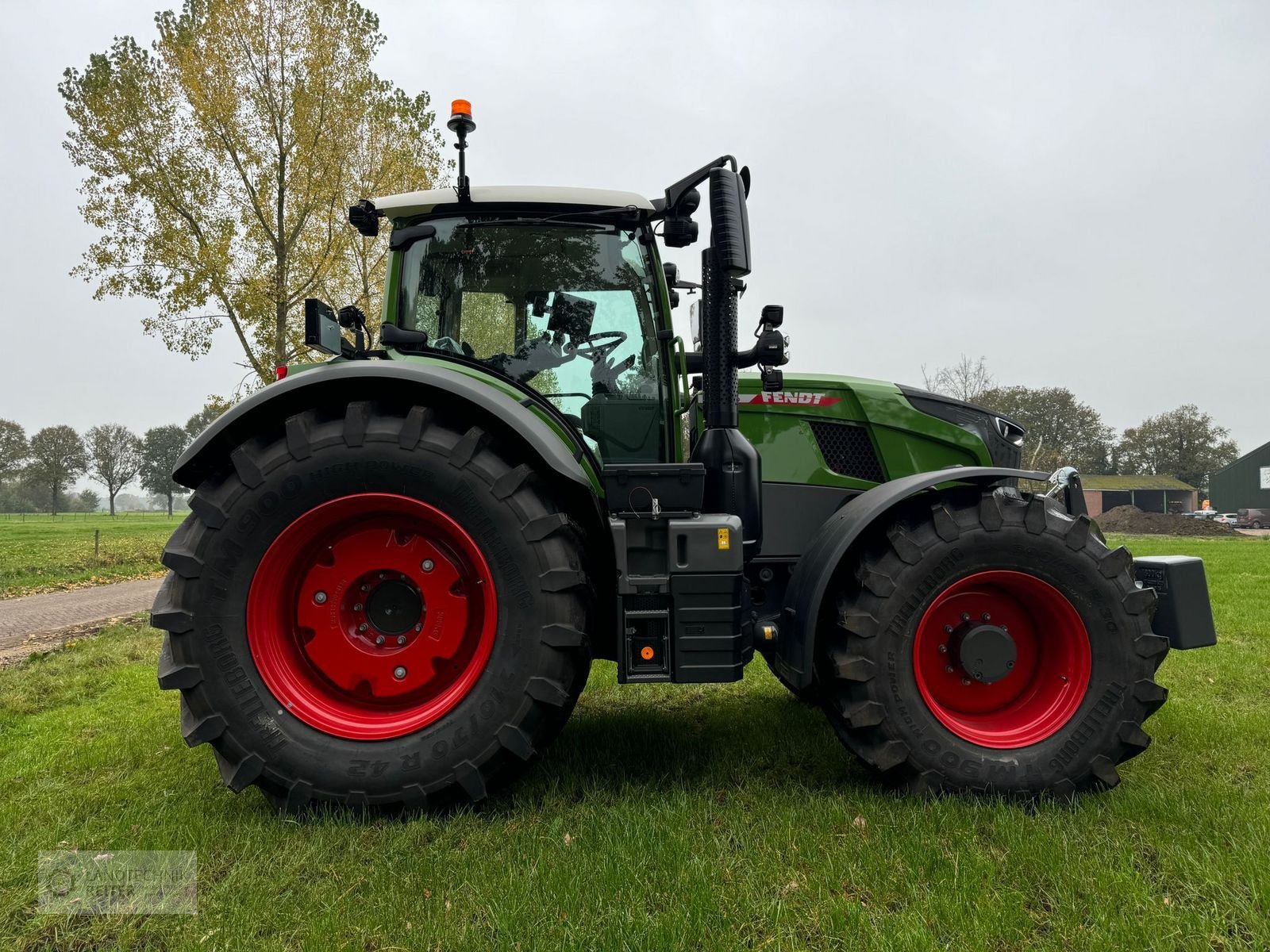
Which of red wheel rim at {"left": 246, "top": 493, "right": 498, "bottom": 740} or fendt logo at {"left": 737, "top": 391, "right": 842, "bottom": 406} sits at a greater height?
fendt logo at {"left": 737, "top": 391, "right": 842, "bottom": 406}

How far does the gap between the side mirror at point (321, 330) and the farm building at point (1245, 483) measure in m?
64.1

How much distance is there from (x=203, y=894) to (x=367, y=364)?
1725 mm

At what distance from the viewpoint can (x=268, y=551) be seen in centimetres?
266

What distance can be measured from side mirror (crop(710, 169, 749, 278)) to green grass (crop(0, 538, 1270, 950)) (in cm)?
199

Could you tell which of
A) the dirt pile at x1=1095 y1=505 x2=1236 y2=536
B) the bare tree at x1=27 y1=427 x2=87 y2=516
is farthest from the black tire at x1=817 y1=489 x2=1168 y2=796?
the bare tree at x1=27 y1=427 x2=87 y2=516

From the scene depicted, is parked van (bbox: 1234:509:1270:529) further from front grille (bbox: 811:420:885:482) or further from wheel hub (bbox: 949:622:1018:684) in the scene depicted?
wheel hub (bbox: 949:622:1018:684)

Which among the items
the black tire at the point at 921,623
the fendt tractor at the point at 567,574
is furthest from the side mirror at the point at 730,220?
the black tire at the point at 921,623

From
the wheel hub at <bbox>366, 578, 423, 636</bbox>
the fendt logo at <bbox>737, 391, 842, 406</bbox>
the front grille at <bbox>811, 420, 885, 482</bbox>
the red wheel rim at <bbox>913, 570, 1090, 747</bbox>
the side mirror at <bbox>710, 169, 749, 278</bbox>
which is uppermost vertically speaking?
the side mirror at <bbox>710, 169, 749, 278</bbox>

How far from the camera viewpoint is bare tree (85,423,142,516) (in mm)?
63219

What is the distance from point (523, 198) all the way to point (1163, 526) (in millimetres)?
35066

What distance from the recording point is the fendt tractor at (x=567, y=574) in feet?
8.55

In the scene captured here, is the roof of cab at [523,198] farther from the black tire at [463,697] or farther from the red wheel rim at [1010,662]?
the red wheel rim at [1010,662]

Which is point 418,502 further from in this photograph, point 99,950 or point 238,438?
point 99,950

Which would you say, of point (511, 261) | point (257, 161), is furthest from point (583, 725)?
point (257, 161)
